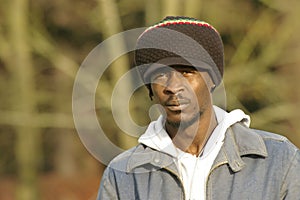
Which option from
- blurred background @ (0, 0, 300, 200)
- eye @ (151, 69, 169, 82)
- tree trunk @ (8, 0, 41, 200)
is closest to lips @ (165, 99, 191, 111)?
eye @ (151, 69, 169, 82)

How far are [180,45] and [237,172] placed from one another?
1.64ft

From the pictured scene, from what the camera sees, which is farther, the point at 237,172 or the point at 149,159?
the point at 149,159

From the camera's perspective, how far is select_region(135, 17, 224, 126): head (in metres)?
3.29

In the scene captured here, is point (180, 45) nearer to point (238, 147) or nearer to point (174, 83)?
point (174, 83)

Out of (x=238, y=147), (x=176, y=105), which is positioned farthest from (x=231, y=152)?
(x=176, y=105)

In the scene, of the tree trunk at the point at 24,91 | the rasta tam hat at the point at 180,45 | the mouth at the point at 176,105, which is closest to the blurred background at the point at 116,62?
the tree trunk at the point at 24,91

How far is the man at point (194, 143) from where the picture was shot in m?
3.20

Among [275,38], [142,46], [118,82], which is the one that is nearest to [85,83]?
[118,82]

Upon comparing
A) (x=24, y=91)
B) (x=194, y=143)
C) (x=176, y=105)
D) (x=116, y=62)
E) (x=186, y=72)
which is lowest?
(x=194, y=143)

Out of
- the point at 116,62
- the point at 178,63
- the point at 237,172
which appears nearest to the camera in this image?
the point at 237,172

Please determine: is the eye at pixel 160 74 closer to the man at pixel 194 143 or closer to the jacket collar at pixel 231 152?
the man at pixel 194 143

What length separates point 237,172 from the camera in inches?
126

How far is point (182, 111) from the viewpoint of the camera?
3285mm

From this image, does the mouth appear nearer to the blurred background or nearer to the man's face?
the man's face
